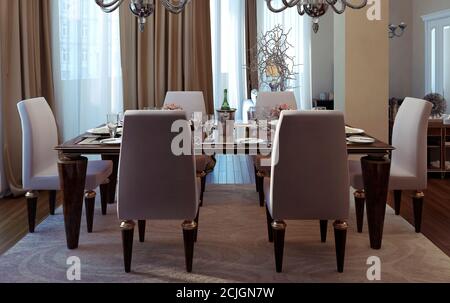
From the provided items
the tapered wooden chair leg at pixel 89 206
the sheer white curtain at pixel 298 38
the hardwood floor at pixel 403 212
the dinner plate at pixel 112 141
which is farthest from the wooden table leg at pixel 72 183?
the sheer white curtain at pixel 298 38

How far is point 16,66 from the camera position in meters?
4.57

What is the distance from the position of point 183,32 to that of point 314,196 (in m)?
3.41

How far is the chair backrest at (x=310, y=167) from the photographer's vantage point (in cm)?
252

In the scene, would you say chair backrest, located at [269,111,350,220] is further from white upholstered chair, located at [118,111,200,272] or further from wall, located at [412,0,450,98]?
wall, located at [412,0,450,98]

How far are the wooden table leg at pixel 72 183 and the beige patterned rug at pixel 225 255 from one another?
224 mm

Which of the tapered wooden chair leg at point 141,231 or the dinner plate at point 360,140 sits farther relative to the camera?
the tapered wooden chair leg at point 141,231

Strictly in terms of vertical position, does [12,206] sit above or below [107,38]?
below

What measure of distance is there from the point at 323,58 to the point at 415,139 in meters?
5.32

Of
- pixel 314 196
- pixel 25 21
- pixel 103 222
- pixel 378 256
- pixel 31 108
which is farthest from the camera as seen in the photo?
pixel 25 21

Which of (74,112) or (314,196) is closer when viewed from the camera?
(314,196)

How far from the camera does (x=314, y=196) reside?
2.64m

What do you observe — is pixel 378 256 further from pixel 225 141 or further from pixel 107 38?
pixel 107 38

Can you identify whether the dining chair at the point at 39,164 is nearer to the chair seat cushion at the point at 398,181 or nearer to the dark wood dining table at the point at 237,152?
the dark wood dining table at the point at 237,152

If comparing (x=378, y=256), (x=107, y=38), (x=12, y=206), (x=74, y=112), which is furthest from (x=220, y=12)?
(x=378, y=256)
